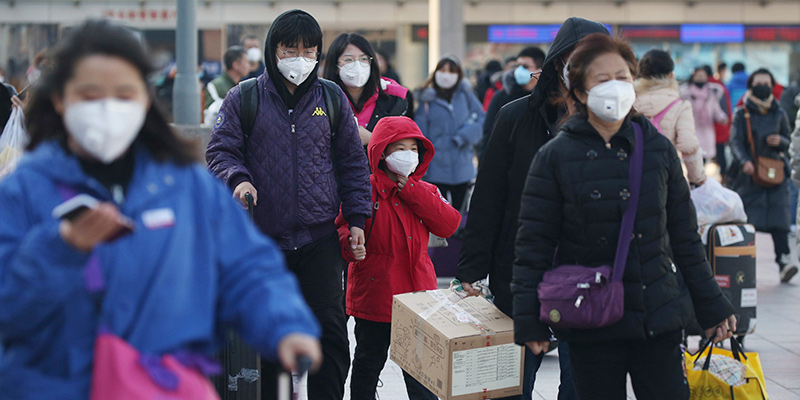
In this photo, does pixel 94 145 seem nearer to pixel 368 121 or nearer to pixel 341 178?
pixel 341 178

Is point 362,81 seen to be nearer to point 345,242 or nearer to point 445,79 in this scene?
point 345,242

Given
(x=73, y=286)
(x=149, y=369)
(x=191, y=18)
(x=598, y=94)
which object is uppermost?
(x=191, y=18)

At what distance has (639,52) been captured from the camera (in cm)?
2575

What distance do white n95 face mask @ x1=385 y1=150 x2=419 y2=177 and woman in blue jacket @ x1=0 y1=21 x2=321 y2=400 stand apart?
233 cm

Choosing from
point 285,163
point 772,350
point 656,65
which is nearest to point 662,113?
point 656,65

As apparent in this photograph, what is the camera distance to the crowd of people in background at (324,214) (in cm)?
210

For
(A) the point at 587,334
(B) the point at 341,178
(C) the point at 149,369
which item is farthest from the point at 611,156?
(C) the point at 149,369

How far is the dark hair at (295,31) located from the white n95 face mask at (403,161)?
2.07ft

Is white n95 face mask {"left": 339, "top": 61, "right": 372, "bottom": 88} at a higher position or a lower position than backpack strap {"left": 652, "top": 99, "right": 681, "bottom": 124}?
higher

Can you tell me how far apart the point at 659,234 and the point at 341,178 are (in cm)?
169

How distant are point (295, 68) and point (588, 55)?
1.50 metres

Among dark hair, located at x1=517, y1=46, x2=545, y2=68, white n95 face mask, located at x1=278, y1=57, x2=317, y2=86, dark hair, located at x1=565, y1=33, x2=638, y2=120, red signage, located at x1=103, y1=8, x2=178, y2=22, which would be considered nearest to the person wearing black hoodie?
dark hair, located at x1=517, y1=46, x2=545, y2=68

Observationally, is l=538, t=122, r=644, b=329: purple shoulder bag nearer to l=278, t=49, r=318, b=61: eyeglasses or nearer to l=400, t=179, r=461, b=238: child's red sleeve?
l=400, t=179, r=461, b=238: child's red sleeve

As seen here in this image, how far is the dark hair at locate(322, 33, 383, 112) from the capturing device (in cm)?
546
